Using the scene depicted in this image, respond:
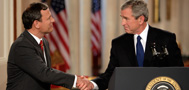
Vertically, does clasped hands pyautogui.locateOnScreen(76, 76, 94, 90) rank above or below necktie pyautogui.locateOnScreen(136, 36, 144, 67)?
below

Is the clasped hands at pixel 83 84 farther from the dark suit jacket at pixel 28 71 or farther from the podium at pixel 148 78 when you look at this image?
the podium at pixel 148 78

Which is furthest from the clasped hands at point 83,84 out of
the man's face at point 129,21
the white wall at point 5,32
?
the white wall at point 5,32

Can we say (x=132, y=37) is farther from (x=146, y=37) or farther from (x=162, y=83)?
(x=162, y=83)

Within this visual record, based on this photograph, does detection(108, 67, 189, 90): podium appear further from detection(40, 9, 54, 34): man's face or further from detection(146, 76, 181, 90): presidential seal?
detection(40, 9, 54, 34): man's face

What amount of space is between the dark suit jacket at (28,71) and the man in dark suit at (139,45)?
594 mm

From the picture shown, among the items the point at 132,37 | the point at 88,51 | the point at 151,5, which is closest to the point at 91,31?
the point at 88,51

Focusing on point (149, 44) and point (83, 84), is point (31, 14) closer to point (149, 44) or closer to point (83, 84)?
point (83, 84)

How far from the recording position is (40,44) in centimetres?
333

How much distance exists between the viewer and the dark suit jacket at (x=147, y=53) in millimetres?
3465

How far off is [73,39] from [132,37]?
381 cm

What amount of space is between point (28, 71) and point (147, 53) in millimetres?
1426

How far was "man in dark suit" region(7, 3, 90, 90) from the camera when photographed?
3.00m

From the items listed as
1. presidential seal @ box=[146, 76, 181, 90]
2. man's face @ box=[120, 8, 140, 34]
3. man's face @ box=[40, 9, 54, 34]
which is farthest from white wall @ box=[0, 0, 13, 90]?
presidential seal @ box=[146, 76, 181, 90]

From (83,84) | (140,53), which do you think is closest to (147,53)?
(140,53)
